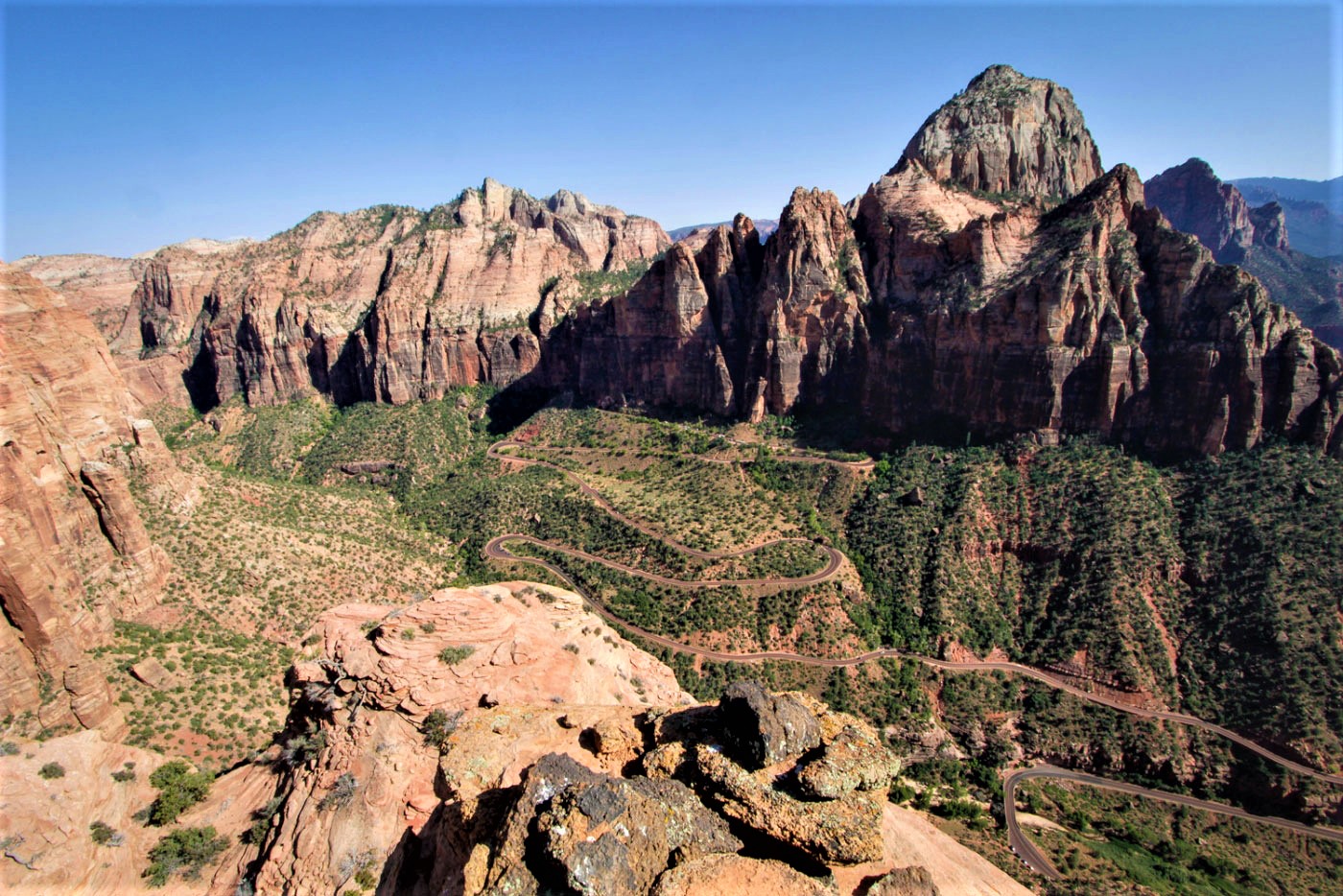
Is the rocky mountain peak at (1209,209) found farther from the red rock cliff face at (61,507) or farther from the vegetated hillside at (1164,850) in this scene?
the red rock cliff face at (61,507)

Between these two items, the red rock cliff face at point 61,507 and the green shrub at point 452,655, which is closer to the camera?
the green shrub at point 452,655

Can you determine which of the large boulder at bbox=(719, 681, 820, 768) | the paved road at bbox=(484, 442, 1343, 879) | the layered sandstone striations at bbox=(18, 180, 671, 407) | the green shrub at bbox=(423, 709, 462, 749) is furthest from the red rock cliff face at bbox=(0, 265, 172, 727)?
the layered sandstone striations at bbox=(18, 180, 671, 407)

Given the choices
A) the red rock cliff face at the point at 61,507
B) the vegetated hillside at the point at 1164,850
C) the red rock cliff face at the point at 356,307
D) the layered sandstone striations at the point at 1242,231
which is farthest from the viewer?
the layered sandstone striations at the point at 1242,231

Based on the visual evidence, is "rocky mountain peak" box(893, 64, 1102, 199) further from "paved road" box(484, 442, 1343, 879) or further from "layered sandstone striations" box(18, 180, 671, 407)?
"layered sandstone striations" box(18, 180, 671, 407)

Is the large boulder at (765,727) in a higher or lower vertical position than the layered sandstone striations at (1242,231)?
lower

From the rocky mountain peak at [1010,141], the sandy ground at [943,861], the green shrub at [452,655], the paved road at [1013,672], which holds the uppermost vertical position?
the rocky mountain peak at [1010,141]

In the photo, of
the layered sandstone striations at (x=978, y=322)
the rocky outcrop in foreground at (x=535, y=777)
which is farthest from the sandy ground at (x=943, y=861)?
the layered sandstone striations at (x=978, y=322)

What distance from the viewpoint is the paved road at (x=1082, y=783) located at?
41656 mm

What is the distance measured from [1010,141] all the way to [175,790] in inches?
4667

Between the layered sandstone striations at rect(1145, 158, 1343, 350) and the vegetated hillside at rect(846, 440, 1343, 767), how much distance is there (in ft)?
413

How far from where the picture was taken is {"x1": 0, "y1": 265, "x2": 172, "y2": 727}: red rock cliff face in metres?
31.0

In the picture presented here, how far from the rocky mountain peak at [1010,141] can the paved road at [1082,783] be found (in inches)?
3194

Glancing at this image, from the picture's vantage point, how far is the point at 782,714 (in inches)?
807

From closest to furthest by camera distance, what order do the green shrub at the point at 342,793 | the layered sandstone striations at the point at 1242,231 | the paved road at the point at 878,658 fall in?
the green shrub at the point at 342,793
the paved road at the point at 878,658
the layered sandstone striations at the point at 1242,231
